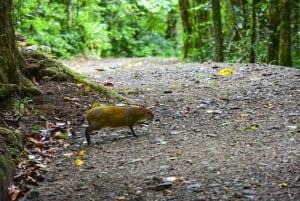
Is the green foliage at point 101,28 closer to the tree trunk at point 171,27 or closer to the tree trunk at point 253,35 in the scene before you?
the tree trunk at point 171,27

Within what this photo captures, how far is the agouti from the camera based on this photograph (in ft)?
18.3

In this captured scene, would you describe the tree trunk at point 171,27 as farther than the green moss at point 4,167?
Yes

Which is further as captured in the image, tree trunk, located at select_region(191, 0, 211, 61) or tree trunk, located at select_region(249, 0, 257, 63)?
tree trunk, located at select_region(191, 0, 211, 61)

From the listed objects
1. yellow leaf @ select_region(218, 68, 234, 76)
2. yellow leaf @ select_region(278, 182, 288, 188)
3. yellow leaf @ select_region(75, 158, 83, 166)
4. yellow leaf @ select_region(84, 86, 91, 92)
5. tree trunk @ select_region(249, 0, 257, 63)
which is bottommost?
yellow leaf @ select_region(278, 182, 288, 188)

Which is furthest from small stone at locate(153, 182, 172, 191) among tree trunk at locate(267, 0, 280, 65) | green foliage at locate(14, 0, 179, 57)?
green foliage at locate(14, 0, 179, 57)

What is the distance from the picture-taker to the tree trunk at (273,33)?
39.6ft

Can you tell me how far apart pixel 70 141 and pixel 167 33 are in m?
23.5

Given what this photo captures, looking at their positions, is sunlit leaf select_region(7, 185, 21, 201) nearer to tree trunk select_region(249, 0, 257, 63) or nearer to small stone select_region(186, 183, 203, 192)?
small stone select_region(186, 183, 203, 192)

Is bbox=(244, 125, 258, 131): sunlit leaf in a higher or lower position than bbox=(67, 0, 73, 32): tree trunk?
lower

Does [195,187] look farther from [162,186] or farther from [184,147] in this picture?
[184,147]

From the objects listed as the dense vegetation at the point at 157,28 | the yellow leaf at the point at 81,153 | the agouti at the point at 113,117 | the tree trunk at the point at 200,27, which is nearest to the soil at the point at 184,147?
the yellow leaf at the point at 81,153

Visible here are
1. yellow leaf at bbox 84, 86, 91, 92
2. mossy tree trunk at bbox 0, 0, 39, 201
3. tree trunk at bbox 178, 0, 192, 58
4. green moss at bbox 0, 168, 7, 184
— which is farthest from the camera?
tree trunk at bbox 178, 0, 192, 58

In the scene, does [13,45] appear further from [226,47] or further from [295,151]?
[226,47]

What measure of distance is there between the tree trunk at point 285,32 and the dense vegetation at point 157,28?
29mm
